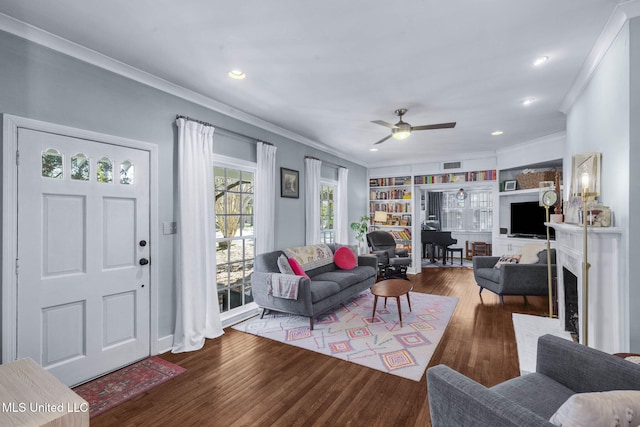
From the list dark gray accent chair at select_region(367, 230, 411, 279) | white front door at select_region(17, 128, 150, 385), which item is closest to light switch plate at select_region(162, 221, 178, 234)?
white front door at select_region(17, 128, 150, 385)

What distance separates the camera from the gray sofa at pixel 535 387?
115cm

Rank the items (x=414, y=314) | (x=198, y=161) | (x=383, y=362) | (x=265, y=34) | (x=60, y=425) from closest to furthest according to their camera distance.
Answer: (x=60, y=425)
(x=265, y=34)
(x=383, y=362)
(x=198, y=161)
(x=414, y=314)

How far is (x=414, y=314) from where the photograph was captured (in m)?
4.05

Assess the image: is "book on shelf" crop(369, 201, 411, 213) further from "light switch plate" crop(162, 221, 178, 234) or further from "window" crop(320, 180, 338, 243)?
"light switch plate" crop(162, 221, 178, 234)

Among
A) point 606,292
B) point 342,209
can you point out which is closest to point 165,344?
point 606,292

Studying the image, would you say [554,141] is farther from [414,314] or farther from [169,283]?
[169,283]

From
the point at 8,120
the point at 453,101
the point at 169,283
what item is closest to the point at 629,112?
the point at 453,101

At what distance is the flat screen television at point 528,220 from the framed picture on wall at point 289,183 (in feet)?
14.7

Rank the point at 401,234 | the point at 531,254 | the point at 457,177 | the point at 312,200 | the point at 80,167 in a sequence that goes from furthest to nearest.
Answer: the point at 401,234 < the point at 457,177 < the point at 312,200 < the point at 531,254 < the point at 80,167

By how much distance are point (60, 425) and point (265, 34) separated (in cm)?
244

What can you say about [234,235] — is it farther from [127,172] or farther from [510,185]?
[510,185]

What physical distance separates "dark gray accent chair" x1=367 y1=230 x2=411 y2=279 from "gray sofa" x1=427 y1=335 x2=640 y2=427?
4.25 m

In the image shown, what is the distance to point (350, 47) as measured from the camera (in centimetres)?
235

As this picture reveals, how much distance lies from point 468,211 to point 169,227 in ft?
26.9
